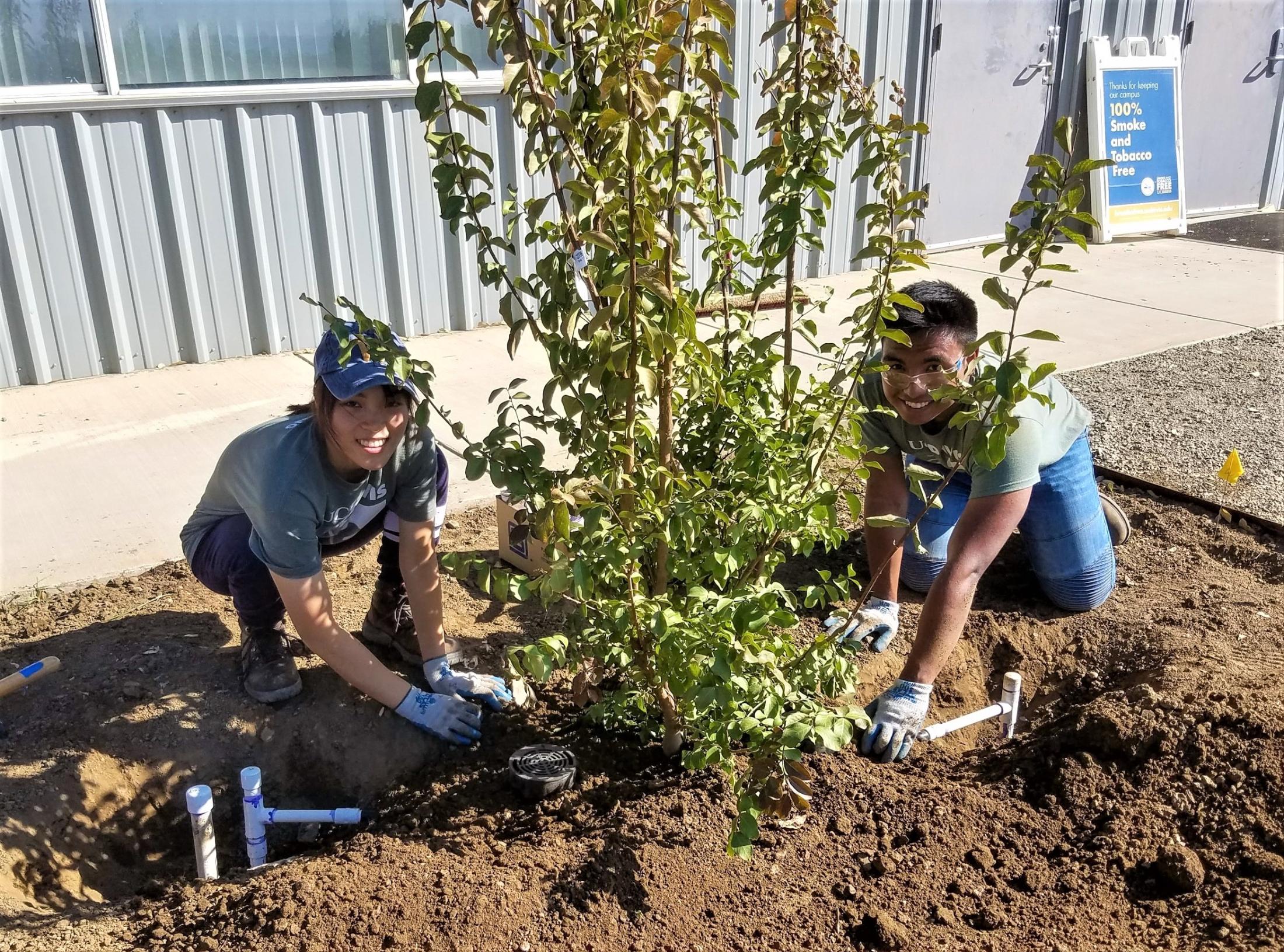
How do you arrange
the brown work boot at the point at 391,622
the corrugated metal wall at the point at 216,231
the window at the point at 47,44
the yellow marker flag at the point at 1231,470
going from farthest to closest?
the corrugated metal wall at the point at 216,231 → the window at the point at 47,44 → the yellow marker flag at the point at 1231,470 → the brown work boot at the point at 391,622

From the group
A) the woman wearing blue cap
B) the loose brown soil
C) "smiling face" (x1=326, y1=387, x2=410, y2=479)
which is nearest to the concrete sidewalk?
the loose brown soil

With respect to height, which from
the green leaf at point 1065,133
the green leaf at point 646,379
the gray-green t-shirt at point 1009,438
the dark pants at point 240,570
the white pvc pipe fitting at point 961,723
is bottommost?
the white pvc pipe fitting at point 961,723

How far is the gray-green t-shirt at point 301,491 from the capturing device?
98.7 inches

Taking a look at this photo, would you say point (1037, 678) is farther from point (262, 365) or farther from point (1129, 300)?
point (1129, 300)

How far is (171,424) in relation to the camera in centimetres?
471

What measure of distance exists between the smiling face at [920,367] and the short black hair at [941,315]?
0.02 m

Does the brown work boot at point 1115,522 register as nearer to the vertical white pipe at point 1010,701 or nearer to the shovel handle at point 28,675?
the vertical white pipe at point 1010,701

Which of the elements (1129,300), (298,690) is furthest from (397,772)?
(1129,300)

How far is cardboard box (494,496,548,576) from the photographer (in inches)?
133

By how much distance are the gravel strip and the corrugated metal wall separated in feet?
11.0

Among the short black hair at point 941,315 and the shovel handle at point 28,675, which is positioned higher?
the short black hair at point 941,315

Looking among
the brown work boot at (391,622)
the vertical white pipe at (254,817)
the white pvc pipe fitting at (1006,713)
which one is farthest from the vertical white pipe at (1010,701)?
the vertical white pipe at (254,817)

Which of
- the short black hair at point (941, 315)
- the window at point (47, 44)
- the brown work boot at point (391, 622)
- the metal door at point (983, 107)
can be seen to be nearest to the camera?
the short black hair at point (941, 315)

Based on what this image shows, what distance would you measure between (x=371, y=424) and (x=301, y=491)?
0.88 ft
